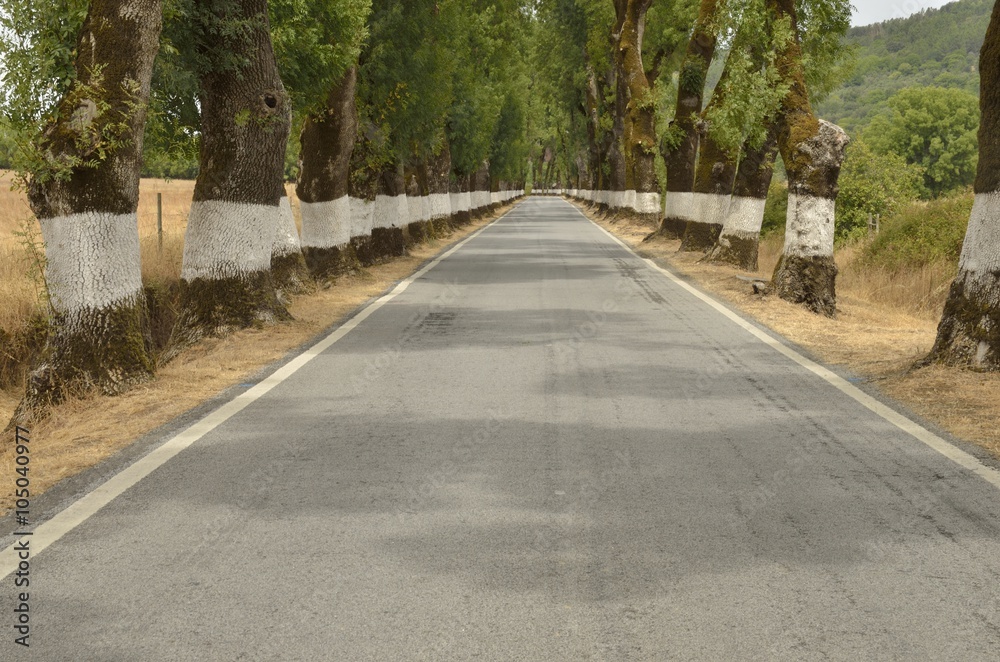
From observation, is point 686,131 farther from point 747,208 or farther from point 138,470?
point 138,470

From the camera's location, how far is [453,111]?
35.9 metres

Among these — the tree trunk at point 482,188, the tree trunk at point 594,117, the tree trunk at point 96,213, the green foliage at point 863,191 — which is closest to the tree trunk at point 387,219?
the tree trunk at point 96,213

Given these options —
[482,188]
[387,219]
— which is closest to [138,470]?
[387,219]

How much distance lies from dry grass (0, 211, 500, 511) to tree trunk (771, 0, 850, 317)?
6224 mm

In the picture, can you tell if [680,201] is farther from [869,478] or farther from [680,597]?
[680,597]

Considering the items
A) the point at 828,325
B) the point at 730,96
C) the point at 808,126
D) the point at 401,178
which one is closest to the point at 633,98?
the point at 401,178

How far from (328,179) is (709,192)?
9.56m

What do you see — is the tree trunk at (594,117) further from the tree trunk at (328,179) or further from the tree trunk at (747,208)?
the tree trunk at (328,179)

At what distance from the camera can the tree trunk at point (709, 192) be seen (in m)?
23.4

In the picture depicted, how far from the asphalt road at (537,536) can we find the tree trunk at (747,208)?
39.5 feet

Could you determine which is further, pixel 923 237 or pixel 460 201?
pixel 460 201

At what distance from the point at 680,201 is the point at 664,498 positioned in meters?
24.3

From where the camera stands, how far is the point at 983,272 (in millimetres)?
8828

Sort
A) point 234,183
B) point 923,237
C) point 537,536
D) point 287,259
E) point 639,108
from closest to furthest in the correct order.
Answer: point 537,536, point 234,183, point 287,259, point 923,237, point 639,108
